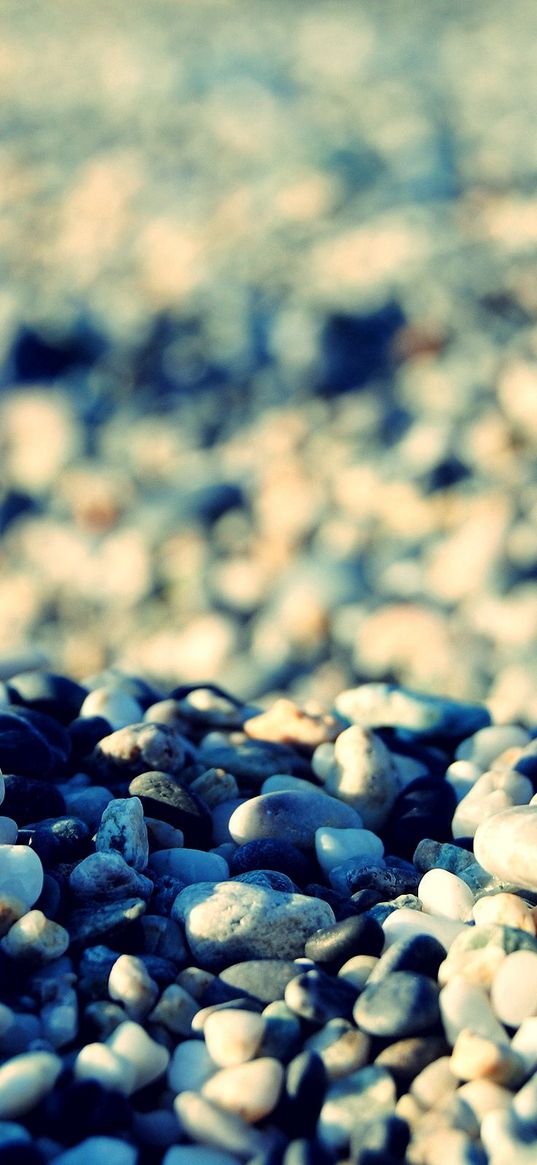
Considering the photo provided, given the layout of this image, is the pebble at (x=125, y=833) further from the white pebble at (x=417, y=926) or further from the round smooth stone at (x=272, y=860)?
the white pebble at (x=417, y=926)

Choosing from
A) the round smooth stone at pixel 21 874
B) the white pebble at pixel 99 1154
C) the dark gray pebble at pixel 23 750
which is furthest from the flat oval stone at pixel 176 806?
the white pebble at pixel 99 1154

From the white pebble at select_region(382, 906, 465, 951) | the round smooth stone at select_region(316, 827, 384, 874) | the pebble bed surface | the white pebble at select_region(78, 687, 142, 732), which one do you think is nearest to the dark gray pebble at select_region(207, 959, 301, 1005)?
the pebble bed surface

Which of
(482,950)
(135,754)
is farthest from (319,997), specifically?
(135,754)

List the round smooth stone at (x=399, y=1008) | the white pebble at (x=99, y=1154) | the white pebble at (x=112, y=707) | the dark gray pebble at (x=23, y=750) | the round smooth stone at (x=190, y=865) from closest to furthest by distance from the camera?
the white pebble at (x=99, y=1154) < the round smooth stone at (x=399, y=1008) < the round smooth stone at (x=190, y=865) < the dark gray pebble at (x=23, y=750) < the white pebble at (x=112, y=707)

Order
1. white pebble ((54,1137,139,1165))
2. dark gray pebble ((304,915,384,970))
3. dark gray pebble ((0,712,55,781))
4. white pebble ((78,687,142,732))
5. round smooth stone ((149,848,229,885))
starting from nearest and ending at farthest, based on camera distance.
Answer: white pebble ((54,1137,139,1165))
dark gray pebble ((304,915,384,970))
round smooth stone ((149,848,229,885))
dark gray pebble ((0,712,55,781))
white pebble ((78,687,142,732))

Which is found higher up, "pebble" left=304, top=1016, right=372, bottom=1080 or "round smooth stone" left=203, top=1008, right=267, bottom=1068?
"round smooth stone" left=203, top=1008, right=267, bottom=1068

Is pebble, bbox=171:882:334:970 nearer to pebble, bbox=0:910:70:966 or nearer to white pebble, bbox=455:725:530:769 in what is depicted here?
pebble, bbox=0:910:70:966

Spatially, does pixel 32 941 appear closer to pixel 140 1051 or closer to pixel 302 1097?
pixel 140 1051

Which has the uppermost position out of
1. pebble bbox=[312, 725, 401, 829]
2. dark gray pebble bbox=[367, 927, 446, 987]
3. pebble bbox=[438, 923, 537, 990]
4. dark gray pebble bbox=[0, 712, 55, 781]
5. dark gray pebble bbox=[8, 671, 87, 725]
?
dark gray pebble bbox=[0, 712, 55, 781]
